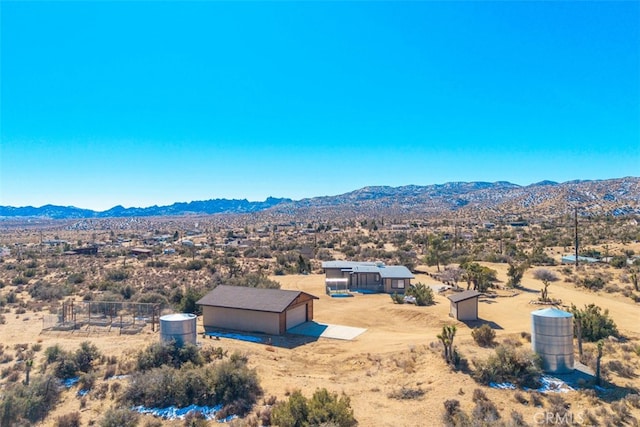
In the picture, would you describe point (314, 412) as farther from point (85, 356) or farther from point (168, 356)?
point (85, 356)

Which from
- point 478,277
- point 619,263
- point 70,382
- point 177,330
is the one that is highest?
point 177,330

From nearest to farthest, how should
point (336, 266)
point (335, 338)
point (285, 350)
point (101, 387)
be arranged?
1. point (101, 387)
2. point (285, 350)
3. point (335, 338)
4. point (336, 266)

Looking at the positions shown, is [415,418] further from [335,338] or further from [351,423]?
[335,338]

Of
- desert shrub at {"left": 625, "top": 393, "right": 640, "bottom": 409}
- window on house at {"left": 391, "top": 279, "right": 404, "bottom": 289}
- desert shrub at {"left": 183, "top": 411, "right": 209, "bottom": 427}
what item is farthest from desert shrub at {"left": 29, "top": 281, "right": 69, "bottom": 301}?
desert shrub at {"left": 625, "top": 393, "right": 640, "bottom": 409}

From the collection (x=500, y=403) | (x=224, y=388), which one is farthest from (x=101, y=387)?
(x=500, y=403)

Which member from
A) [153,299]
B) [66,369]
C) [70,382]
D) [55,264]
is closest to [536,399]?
[70,382]

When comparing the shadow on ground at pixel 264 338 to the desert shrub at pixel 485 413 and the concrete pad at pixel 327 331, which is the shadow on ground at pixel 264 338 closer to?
the concrete pad at pixel 327 331
